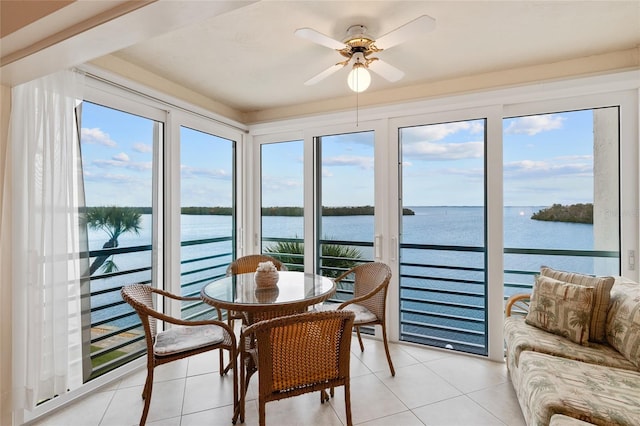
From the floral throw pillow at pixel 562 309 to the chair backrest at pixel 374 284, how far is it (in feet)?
3.55

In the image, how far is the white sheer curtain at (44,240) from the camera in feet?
5.98

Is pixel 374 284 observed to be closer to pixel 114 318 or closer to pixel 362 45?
pixel 362 45

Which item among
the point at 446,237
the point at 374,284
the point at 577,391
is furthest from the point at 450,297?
the point at 577,391

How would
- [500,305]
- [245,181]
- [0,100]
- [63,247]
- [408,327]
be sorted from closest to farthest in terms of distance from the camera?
[0,100]
[63,247]
[500,305]
[408,327]
[245,181]

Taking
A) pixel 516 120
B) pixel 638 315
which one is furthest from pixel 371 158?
pixel 638 315

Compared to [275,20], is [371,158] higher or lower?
lower

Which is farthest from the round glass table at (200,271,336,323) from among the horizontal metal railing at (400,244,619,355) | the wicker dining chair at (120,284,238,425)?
the horizontal metal railing at (400,244,619,355)

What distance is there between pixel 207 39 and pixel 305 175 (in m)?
1.75

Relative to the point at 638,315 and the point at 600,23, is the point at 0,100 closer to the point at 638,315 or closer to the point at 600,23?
the point at 600,23

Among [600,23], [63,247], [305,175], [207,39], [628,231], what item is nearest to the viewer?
[63,247]

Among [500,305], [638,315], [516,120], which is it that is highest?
[516,120]

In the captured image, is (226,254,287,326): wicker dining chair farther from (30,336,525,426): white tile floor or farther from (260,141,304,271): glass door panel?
(30,336,525,426): white tile floor

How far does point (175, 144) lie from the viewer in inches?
119

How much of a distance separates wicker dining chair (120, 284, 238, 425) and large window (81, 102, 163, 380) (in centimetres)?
49
